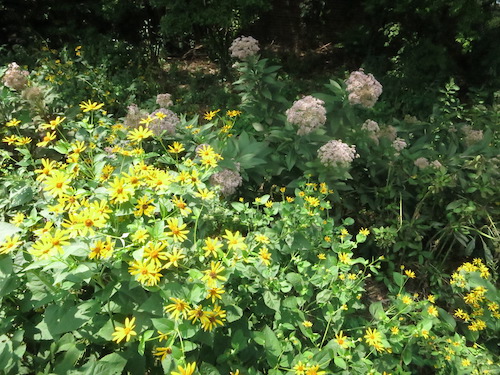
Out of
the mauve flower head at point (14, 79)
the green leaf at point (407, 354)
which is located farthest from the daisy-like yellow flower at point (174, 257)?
the mauve flower head at point (14, 79)

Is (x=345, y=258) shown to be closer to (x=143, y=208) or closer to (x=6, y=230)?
(x=143, y=208)

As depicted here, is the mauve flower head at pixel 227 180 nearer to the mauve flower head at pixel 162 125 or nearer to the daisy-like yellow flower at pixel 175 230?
the mauve flower head at pixel 162 125

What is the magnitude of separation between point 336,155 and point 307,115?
29cm

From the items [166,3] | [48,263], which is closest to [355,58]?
[166,3]

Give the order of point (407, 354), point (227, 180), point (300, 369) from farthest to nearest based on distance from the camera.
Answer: point (227, 180), point (407, 354), point (300, 369)

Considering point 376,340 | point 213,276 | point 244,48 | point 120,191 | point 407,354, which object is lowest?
point 407,354

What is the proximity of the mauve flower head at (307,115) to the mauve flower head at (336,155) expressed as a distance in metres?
0.15

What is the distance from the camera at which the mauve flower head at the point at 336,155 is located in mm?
2107

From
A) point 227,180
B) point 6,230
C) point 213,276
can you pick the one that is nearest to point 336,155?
point 227,180

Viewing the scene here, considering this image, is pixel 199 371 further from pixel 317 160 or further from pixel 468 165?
pixel 468 165

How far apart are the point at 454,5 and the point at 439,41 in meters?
1.12

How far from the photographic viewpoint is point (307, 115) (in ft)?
7.27

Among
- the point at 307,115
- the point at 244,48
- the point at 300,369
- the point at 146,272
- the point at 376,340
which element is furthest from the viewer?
the point at 244,48

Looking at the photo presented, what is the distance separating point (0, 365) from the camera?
49.9 inches
